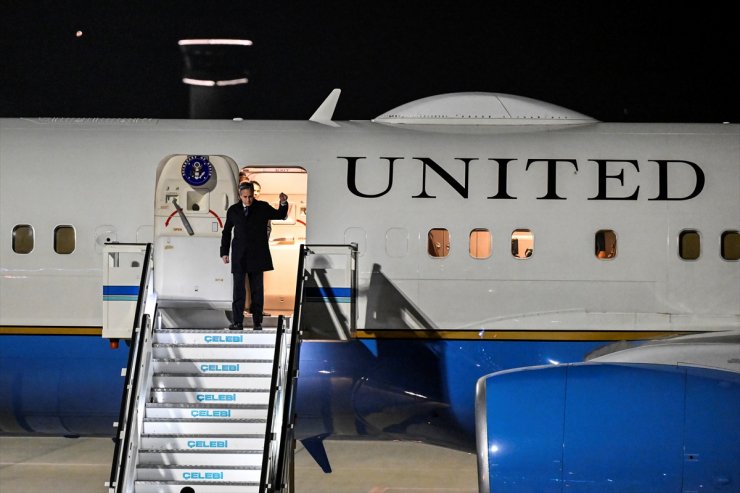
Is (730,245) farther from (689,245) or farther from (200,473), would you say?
(200,473)

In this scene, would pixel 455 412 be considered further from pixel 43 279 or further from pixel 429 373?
pixel 43 279

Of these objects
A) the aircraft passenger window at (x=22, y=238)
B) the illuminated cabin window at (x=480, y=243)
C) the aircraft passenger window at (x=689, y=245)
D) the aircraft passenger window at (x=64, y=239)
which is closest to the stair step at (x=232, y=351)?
the aircraft passenger window at (x=64, y=239)

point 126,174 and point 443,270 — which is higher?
point 126,174

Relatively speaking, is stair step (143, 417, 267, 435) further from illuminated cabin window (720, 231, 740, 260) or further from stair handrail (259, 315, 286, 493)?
illuminated cabin window (720, 231, 740, 260)

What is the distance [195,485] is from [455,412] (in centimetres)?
300

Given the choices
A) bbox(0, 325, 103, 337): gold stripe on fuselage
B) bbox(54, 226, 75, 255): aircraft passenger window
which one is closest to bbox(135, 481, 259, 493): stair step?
bbox(0, 325, 103, 337): gold stripe on fuselage

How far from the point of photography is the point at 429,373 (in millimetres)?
11531

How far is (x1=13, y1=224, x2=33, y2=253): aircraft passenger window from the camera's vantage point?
1199 cm

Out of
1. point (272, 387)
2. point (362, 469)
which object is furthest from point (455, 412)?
point (362, 469)

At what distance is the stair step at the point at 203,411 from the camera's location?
1066 cm

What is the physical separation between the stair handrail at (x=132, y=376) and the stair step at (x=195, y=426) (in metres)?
0.31

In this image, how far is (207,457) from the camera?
1052 centimetres

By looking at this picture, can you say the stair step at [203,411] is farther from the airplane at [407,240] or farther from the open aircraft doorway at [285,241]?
the open aircraft doorway at [285,241]

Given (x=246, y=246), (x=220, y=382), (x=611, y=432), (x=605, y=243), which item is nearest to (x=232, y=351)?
(x=220, y=382)
